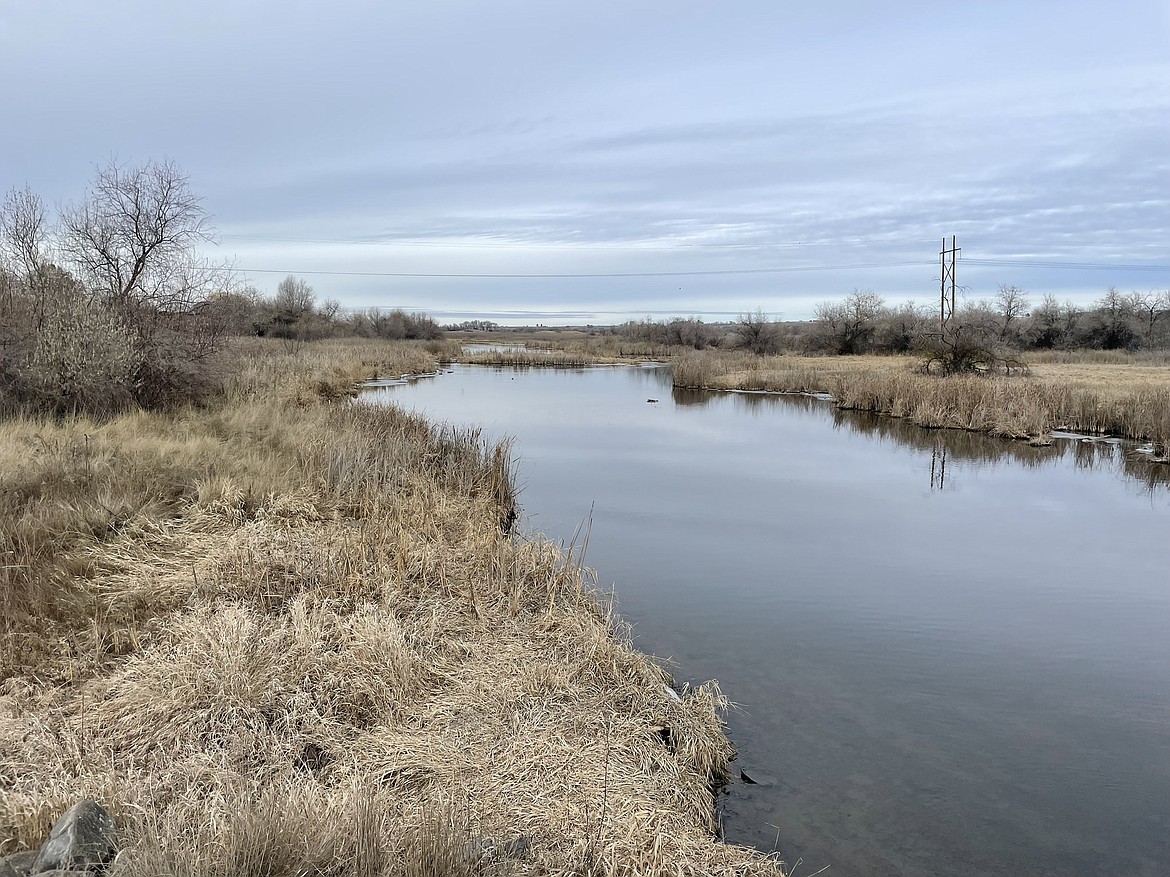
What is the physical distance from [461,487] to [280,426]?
3.87m

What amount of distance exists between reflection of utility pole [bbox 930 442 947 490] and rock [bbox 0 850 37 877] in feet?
44.4

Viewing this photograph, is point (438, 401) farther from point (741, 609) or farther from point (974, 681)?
point (974, 681)

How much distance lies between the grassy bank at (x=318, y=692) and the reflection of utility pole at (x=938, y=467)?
9.20 metres

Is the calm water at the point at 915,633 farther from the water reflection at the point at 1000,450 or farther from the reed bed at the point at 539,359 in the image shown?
the reed bed at the point at 539,359

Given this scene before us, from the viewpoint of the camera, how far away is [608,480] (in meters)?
13.8

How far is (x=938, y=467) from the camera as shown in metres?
15.4

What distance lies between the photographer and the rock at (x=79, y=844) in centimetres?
254

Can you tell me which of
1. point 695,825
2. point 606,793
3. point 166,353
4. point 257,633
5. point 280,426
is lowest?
point 695,825

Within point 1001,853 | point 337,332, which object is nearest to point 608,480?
point 1001,853

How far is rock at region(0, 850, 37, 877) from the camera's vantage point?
259 centimetres

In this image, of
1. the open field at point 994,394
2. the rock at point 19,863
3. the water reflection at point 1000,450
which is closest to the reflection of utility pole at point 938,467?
the water reflection at point 1000,450

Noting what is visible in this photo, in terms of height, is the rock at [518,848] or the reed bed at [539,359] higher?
the reed bed at [539,359]

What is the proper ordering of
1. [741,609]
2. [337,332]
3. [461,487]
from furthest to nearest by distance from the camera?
[337,332], [461,487], [741,609]

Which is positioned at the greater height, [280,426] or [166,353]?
[166,353]
